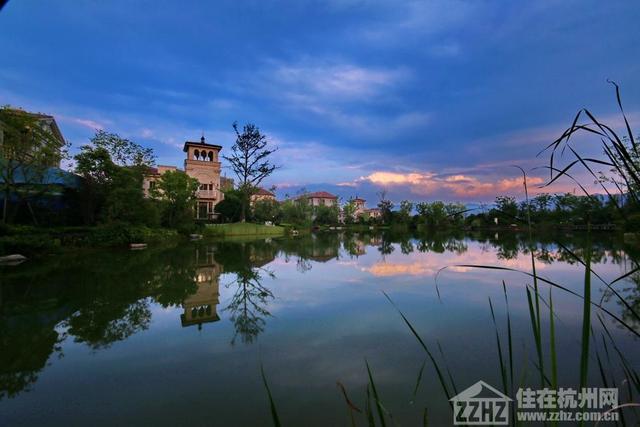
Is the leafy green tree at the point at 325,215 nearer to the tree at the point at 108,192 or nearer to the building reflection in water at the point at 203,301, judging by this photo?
the tree at the point at 108,192

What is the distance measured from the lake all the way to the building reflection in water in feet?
0.09

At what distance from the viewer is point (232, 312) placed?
389 cm

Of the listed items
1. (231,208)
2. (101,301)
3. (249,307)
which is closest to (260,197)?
(231,208)

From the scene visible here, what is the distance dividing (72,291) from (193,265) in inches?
109

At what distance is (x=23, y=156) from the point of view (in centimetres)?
1032

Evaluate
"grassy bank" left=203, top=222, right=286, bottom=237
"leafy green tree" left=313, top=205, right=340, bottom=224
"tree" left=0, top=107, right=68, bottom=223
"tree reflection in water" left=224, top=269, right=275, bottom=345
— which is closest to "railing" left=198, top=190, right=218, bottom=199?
"grassy bank" left=203, top=222, right=286, bottom=237

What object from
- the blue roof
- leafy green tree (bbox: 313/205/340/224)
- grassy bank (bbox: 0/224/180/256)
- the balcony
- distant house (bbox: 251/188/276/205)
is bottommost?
grassy bank (bbox: 0/224/180/256)

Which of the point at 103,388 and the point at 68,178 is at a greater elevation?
the point at 68,178

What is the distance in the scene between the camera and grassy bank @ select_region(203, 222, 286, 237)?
1816 cm

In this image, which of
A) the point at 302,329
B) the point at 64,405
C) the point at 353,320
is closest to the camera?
the point at 64,405

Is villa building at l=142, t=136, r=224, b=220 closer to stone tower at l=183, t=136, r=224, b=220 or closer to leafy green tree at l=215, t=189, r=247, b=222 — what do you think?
stone tower at l=183, t=136, r=224, b=220

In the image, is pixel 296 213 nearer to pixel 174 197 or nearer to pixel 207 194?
pixel 207 194

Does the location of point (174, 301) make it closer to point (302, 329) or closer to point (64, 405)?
point (302, 329)

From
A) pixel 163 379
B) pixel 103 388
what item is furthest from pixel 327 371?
pixel 103 388
